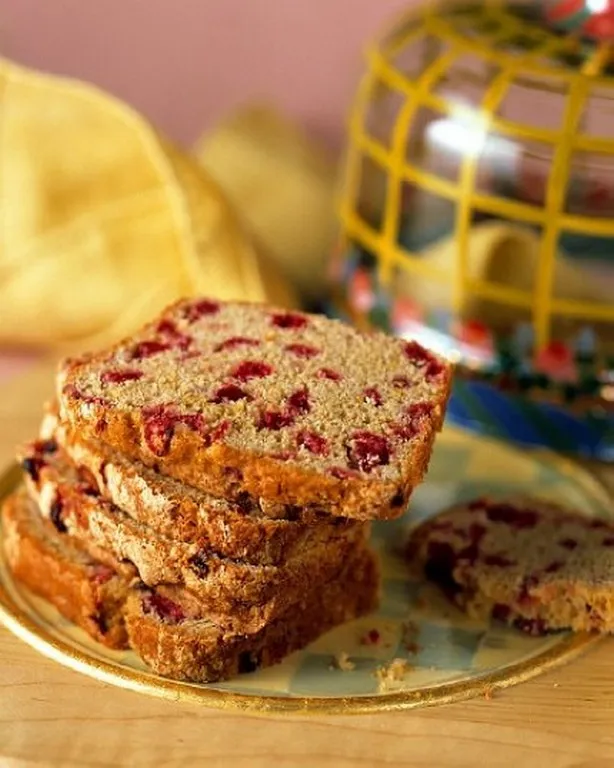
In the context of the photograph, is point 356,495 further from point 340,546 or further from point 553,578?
point 553,578

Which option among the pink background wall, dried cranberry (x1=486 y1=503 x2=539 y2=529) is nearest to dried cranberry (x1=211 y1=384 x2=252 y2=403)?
dried cranberry (x1=486 y1=503 x2=539 y2=529)

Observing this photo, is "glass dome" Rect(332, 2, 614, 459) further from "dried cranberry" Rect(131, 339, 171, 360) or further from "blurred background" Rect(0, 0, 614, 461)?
"dried cranberry" Rect(131, 339, 171, 360)

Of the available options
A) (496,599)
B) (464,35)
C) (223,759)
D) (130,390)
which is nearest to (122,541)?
(130,390)

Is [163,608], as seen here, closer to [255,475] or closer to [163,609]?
[163,609]

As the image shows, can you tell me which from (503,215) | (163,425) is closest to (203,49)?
(503,215)

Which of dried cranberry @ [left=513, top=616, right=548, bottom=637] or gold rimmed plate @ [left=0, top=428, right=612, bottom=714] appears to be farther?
dried cranberry @ [left=513, top=616, right=548, bottom=637]

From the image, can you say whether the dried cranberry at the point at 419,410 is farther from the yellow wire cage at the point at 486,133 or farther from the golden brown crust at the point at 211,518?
the yellow wire cage at the point at 486,133
